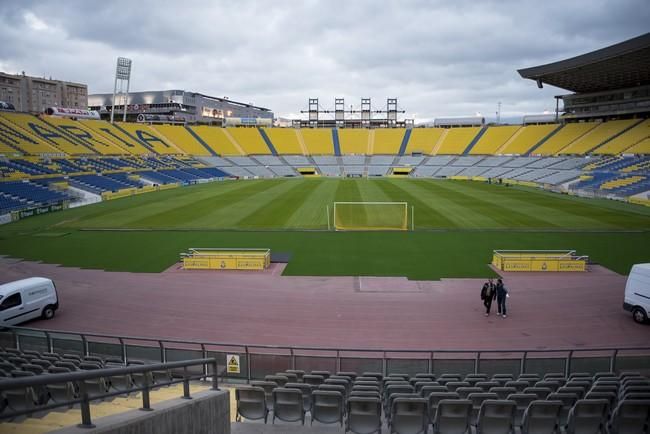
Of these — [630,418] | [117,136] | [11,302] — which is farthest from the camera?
[117,136]

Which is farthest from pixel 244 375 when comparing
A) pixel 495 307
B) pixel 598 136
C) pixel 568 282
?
pixel 598 136

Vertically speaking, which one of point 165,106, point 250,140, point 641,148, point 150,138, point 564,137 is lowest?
→ point 641,148

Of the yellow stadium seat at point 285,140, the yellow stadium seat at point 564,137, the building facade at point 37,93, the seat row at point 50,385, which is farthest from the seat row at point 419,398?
the building facade at point 37,93

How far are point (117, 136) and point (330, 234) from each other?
6833cm

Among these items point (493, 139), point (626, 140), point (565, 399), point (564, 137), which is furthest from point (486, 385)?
point (493, 139)

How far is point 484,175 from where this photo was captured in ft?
253

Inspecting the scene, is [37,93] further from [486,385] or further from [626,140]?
[486,385]

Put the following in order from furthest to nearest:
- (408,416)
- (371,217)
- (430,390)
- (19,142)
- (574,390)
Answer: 1. (19,142)
2. (371,217)
3. (430,390)
4. (574,390)
5. (408,416)

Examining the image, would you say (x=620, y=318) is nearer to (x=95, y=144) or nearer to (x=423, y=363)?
(x=423, y=363)

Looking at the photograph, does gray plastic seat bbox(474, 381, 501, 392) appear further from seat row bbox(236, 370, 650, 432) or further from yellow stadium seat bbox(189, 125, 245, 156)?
yellow stadium seat bbox(189, 125, 245, 156)

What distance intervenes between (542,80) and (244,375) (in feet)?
261

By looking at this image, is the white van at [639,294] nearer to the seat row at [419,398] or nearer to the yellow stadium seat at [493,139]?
the seat row at [419,398]

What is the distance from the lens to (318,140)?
105 metres

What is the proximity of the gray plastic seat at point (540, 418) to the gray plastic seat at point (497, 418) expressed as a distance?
0.77 feet
